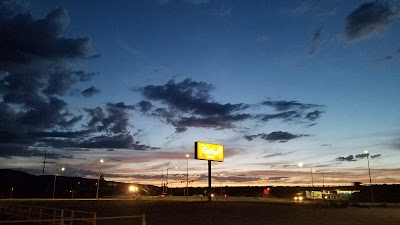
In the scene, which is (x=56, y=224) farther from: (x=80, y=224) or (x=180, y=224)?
(x=180, y=224)

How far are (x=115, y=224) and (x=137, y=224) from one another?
173 cm

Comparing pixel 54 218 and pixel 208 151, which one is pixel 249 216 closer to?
pixel 54 218

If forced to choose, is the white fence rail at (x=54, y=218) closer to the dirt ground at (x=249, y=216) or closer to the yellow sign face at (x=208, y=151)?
the dirt ground at (x=249, y=216)

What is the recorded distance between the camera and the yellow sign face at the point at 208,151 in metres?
70.8

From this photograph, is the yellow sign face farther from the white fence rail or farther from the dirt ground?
the white fence rail

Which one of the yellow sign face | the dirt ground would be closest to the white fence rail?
the dirt ground

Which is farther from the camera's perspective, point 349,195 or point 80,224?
point 349,195

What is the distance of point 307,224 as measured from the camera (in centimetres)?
2666

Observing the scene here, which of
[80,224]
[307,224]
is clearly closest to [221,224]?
[307,224]

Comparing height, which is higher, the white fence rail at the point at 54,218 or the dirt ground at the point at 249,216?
the white fence rail at the point at 54,218

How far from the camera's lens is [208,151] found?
7338cm

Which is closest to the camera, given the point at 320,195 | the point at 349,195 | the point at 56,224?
the point at 56,224

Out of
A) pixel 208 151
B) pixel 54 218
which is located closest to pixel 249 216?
pixel 54 218

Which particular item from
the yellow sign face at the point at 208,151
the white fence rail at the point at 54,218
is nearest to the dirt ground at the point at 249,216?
the white fence rail at the point at 54,218
